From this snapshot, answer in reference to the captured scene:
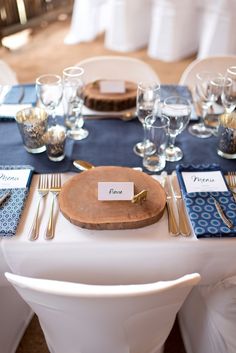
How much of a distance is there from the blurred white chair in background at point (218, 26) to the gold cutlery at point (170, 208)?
2238 mm

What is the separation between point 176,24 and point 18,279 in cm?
280

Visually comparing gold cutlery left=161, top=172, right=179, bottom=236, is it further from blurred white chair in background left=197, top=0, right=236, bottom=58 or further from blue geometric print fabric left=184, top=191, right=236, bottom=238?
blurred white chair in background left=197, top=0, right=236, bottom=58

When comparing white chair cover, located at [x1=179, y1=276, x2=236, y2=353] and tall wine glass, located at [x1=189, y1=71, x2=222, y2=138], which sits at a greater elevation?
tall wine glass, located at [x1=189, y1=71, x2=222, y2=138]

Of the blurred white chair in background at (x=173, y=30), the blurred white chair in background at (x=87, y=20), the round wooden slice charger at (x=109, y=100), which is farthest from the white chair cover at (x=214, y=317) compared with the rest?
the blurred white chair in background at (x=87, y=20)

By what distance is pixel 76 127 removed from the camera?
118 cm

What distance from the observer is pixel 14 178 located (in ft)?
3.12

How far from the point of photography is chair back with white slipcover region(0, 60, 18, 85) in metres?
1.54

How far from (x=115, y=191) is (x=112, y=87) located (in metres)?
0.54

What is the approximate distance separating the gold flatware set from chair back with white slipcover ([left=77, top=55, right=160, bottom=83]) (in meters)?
0.76

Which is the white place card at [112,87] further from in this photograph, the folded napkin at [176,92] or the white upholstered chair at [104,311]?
A: the white upholstered chair at [104,311]

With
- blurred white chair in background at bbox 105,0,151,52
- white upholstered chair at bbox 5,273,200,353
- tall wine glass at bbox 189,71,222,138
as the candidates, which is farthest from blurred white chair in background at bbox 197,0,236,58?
white upholstered chair at bbox 5,273,200,353

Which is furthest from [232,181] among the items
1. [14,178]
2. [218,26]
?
[218,26]

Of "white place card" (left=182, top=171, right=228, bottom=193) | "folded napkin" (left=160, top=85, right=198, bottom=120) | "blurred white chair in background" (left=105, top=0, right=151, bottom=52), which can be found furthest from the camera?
"blurred white chair in background" (left=105, top=0, right=151, bottom=52)

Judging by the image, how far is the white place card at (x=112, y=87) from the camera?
1265 millimetres
